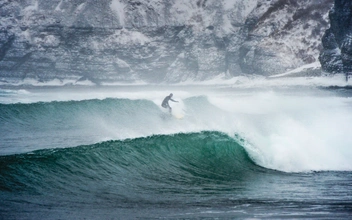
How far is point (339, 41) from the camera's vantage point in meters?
72.4

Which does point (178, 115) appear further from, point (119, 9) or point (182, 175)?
point (119, 9)

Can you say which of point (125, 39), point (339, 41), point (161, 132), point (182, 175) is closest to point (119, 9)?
point (125, 39)

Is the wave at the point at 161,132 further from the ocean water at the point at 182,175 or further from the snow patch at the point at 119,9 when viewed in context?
the snow patch at the point at 119,9

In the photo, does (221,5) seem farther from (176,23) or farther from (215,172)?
(215,172)

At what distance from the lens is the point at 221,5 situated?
14588cm

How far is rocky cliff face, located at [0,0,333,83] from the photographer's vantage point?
437 feet

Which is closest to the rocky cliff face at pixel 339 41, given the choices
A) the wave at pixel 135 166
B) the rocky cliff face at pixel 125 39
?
the rocky cliff face at pixel 125 39

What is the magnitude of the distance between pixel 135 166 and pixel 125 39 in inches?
5364

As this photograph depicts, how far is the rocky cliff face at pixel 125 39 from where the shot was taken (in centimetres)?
13312

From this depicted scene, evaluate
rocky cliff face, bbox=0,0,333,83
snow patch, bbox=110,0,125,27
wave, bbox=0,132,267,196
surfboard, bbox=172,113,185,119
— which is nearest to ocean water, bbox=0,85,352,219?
wave, bbox=0,132,267,196

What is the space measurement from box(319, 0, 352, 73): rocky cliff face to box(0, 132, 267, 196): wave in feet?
211

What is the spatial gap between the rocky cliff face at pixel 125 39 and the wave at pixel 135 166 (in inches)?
4572

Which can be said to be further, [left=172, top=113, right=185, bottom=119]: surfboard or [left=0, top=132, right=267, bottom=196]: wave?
[left=172, top=113, right=185, bottom=119]: surfboard

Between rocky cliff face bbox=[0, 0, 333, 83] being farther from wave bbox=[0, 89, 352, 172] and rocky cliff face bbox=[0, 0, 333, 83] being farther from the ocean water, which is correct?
the ocean water
